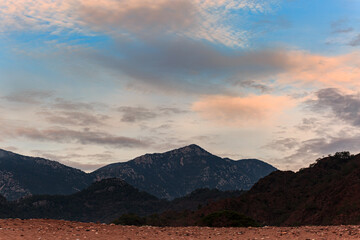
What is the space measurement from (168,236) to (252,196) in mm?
75520

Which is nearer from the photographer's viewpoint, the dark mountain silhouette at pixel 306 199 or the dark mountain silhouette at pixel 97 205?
the dark mountain silhouette at pixel 306 199

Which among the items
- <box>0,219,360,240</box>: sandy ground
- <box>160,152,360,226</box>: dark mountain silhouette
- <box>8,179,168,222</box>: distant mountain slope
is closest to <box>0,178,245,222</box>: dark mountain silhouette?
<box>8,179,168,222</box>: distant mountain slope

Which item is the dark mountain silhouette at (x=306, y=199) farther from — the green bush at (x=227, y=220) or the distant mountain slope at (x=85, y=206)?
the distant mountain slope at (x=85, y=206)

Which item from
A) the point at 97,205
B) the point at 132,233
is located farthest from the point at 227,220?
the point at 97,205

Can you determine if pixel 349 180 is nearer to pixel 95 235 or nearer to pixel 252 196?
pixel 252 196

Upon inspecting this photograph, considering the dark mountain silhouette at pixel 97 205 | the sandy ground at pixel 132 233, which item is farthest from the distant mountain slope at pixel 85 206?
the sandy ground at pixel 132 233

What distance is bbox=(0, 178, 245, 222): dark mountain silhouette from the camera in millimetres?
162625

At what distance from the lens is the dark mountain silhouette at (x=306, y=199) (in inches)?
2104

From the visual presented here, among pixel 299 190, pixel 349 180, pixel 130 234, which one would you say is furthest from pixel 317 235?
pixel 299 190

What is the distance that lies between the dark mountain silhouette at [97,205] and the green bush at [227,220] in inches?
4600

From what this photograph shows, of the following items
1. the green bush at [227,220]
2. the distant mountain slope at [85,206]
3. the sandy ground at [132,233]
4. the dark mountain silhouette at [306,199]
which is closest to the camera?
the sandy ground at [132,233]

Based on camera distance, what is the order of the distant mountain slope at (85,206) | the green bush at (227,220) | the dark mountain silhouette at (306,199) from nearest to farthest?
1. the green bush at (227,220)
2. the dark mountain silhouette at (306,199)
3. the distant mountain slope at (85,206)

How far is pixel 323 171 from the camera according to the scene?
302ft

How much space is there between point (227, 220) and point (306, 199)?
41959 millimetres
